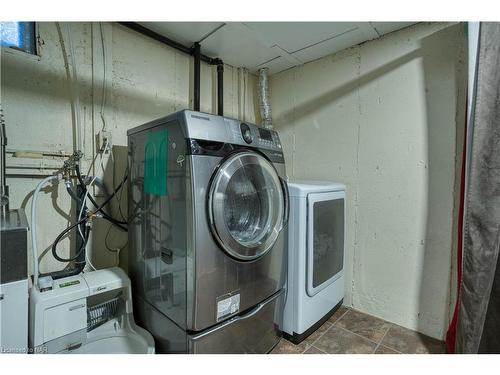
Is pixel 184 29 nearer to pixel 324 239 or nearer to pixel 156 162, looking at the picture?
pixel 156 162

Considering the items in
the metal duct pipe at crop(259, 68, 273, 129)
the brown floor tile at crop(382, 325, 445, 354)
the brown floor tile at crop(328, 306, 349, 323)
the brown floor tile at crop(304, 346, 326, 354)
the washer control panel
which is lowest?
the brown floor tile at crop(328, 306, 349, 323)

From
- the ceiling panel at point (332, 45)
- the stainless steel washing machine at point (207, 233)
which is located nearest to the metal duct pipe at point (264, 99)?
the ceiling panel at point (332, 45)

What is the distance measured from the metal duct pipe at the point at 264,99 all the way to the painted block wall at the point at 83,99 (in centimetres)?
75

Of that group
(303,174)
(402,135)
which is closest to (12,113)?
(303,174)

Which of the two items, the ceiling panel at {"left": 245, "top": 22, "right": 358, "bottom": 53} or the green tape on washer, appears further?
the ceiling panel at {"left": 245, "top": 22, "right": 358, "bottom": 53}

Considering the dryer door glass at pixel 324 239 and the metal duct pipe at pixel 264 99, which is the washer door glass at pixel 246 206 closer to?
the dryer door glass at pixel 324 239

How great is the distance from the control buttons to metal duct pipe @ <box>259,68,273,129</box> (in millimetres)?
1104

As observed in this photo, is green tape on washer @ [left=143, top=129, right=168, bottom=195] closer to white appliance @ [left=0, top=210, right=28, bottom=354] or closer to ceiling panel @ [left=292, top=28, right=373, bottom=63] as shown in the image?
white appliance @ [left=0, top=210, right=28, bottom=354]

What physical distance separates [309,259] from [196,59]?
1.75m

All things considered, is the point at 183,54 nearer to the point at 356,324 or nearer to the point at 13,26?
the point at 13,26

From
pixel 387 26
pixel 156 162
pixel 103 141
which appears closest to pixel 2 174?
pixel 103 141

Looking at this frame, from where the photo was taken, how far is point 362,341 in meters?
1.53

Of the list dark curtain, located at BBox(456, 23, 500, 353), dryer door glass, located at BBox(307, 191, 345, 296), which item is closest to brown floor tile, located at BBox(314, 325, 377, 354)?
dryer door glass, located at BBox(307, 191, 345, 296)

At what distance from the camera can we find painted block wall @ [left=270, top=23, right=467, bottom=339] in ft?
4.97
